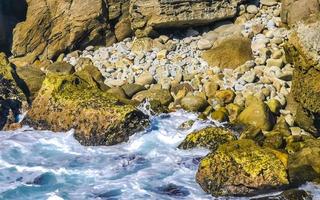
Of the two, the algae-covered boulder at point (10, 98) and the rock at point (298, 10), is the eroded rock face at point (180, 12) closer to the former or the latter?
the rock at point (298, 10)

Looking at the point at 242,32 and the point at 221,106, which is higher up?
the point at 242,32

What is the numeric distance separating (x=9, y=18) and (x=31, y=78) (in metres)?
5.89

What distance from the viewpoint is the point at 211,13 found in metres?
26.7

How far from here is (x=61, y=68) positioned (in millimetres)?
26312

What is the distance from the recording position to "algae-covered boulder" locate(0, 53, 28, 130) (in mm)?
22031

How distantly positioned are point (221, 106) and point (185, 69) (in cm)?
381

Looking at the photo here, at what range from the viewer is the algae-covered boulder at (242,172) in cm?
1492

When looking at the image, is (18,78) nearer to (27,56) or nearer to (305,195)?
(27,56)

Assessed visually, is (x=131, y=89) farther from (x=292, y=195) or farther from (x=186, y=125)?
(x=292, y=195)

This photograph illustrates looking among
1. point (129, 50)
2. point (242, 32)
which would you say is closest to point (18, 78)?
point (129, 50)

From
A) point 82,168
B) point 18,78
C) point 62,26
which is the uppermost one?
point 62,26

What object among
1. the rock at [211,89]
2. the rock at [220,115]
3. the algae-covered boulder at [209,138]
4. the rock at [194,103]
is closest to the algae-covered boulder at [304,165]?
the algae-covered boulder at [209,138]

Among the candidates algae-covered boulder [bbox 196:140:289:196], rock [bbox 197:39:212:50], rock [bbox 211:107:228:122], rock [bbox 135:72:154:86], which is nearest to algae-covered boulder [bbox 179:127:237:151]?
rock [bbox 211:107:228:122]

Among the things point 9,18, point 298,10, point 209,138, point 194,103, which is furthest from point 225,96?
point 9,18
